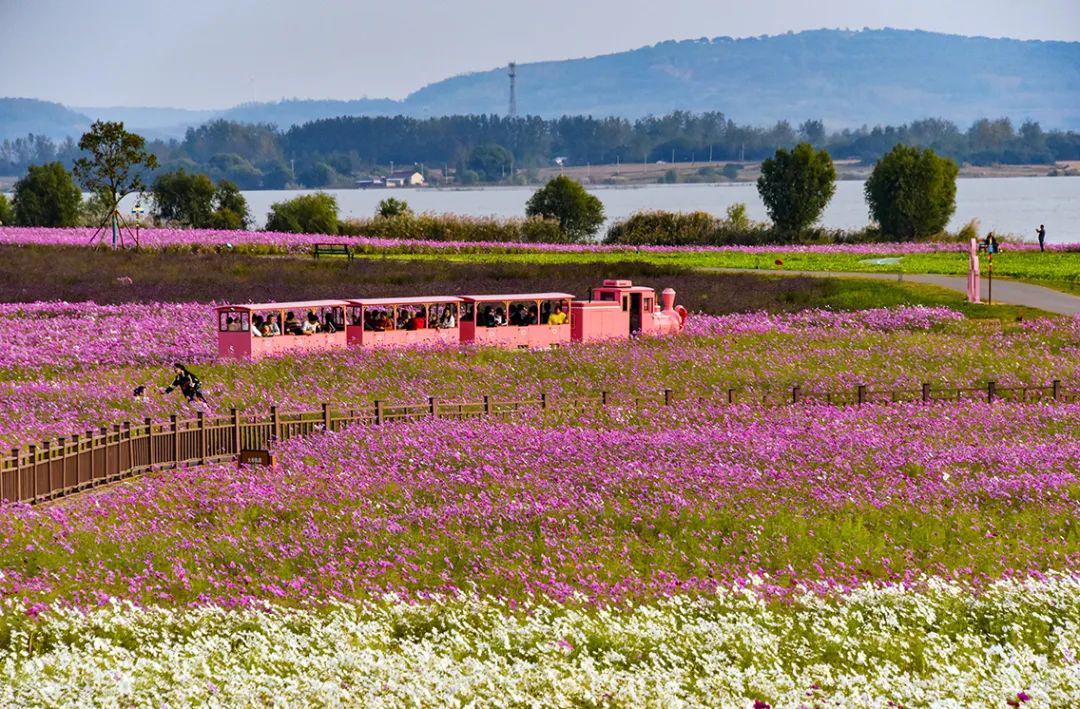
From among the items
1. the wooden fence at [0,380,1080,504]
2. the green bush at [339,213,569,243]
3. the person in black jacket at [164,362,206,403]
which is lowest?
the wooden fence at [0,380,1080,504]

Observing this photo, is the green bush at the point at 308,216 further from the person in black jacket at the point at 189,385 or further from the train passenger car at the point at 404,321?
the person in black jacket at the point at 189,385

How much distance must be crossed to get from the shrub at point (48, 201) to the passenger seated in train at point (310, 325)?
78.8 meters

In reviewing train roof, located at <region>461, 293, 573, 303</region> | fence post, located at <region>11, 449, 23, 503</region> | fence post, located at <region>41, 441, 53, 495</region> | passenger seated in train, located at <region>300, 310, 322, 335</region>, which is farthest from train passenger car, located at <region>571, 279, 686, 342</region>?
fence post, located at <region>11, 449, 23, 503</region>

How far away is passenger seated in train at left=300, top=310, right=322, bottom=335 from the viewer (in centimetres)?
4197

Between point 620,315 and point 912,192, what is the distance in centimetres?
5771

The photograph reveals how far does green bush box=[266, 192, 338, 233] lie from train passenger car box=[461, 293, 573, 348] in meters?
62.6

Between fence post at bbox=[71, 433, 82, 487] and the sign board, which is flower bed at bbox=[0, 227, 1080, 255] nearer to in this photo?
the sign board

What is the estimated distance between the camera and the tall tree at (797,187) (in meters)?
99.5

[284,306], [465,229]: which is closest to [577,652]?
[284,306]

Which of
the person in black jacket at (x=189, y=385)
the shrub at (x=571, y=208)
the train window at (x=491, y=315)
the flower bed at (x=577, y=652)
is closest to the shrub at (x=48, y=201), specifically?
the shrub at (x=571, y=208)

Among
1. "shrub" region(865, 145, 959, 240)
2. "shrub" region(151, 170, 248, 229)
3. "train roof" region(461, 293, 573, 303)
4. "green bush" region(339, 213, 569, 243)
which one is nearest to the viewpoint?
"train roof" region(461, 293, 573, 303)

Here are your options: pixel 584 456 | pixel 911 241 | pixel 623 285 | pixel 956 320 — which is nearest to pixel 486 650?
pixel 584 456

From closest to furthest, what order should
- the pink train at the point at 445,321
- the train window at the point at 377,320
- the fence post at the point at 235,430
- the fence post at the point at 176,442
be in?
the fence post at the point at 176,442, the fence post at the point at 235,430, the pink train at the point at 445,321, the train window at the point at 377,320

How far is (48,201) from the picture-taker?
115 metres
